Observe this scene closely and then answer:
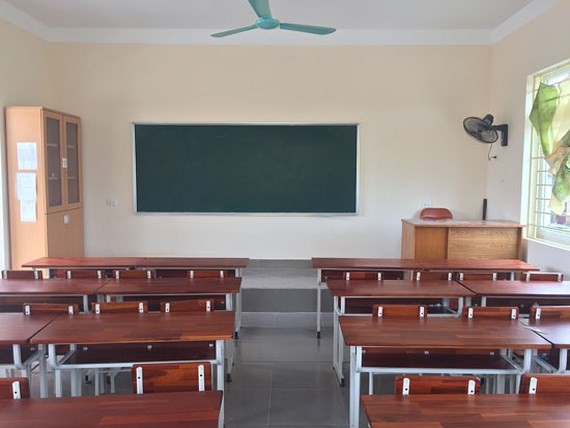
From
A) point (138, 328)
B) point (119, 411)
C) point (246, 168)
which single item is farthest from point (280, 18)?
point (119, 411)

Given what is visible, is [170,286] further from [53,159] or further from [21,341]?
[53,159]

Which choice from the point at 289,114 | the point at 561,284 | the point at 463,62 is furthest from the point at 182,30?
the point at 561,284

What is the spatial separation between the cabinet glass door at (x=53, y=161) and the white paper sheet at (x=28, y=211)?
20 cm

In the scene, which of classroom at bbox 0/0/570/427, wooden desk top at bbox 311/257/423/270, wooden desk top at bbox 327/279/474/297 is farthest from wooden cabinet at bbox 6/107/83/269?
wooden desk top at bbox 327/279/474/297

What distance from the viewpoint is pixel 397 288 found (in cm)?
365

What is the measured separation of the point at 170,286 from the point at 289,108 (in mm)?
3669

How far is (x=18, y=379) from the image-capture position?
1.94 meters

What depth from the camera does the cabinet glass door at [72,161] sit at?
6.30m

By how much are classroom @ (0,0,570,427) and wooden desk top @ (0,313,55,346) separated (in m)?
3.92

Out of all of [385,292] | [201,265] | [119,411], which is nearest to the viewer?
[119,411]

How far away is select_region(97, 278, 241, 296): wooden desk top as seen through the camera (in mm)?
3521

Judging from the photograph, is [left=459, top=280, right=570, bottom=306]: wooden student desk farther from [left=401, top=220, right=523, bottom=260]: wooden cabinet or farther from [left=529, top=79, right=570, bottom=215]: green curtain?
[left=401, top=220, right=523, bottom=260]: wooden cabinet

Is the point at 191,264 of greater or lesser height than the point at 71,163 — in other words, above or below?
below

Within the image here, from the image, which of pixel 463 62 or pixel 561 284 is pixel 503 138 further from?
pixel 561 284
